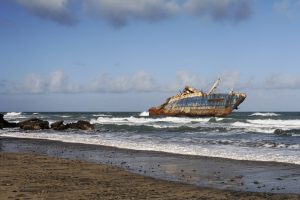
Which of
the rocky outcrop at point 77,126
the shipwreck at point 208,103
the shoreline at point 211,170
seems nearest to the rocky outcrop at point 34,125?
the rocky outcrop at point 77,126

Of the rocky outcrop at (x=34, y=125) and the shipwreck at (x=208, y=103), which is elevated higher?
the shipwreck at (x=208, y=103)

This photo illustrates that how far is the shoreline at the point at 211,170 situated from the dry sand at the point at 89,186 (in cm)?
63

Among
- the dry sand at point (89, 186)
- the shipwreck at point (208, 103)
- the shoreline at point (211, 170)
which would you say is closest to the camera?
the dry sand at point (89, 186)

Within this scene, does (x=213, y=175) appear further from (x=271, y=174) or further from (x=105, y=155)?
(x=105, y=155)

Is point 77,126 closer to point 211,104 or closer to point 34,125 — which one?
point 34,125

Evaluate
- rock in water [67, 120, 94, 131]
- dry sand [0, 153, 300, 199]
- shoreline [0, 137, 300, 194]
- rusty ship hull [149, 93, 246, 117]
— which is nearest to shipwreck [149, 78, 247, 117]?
rusty ship hull [149, 93, 246, 117]

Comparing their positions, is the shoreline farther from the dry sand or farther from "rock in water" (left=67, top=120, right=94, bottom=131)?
"rock in water" (left=67, top=120, right=94, bottom=131)

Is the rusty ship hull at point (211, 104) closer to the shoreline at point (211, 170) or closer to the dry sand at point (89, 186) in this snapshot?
the shoreline at point (211, 170)

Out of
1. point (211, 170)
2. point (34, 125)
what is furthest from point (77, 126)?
point (211, 170)

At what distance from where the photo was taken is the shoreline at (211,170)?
9688 mm

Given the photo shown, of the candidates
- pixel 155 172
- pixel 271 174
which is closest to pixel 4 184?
pixel 155 172

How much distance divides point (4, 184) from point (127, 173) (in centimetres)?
341

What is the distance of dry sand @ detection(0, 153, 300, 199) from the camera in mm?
8156

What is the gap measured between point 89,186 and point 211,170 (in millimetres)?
4342
